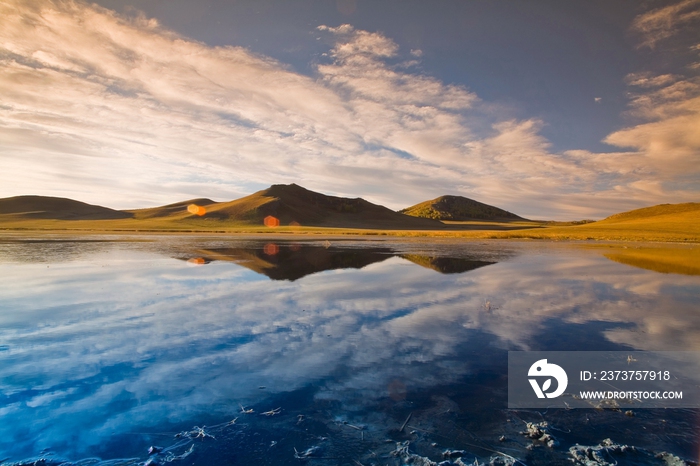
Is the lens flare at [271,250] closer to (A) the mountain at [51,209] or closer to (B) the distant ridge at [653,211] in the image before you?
(B) the distant ridge at [653,211]

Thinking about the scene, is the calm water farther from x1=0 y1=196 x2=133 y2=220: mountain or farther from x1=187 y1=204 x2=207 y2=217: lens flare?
x1=0 y1=196 x2=133 y2=220: mountain

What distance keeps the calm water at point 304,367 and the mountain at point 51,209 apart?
160 metres

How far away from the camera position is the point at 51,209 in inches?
6432

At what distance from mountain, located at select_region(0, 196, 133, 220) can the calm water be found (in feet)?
524

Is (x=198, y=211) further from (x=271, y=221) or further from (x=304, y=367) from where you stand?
(x=304, y=367)

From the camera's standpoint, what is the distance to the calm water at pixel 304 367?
5.54 meters


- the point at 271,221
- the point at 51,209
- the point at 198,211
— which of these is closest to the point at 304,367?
the point at 271,221

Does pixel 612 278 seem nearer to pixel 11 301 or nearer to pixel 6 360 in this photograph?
pixel 6 360

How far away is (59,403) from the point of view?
21.9 feet

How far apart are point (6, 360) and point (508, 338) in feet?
41.4

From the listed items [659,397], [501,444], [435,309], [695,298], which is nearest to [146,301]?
[435,309]

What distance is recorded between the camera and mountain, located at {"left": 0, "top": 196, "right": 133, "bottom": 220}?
14625 centimetres

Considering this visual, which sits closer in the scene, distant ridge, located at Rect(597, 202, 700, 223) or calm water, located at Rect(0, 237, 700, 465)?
calm water, located at Rect(0, 237, 700, 465)

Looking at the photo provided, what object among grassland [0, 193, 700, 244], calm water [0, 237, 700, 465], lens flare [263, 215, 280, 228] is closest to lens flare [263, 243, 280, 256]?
calm water [0, 237, 700, 465]
